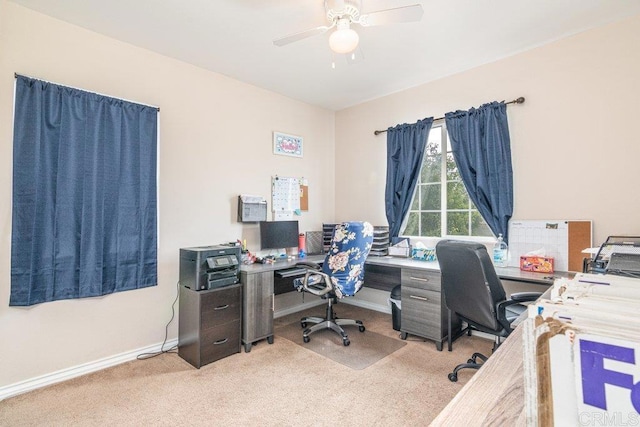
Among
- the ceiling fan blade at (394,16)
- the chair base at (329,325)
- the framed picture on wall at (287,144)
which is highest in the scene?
the ceiling fan blade at (394,16)

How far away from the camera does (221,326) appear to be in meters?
2.69

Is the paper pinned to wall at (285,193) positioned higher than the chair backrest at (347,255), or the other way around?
the paper pinned to wall at (285,193)

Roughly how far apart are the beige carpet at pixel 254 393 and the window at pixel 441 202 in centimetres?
126

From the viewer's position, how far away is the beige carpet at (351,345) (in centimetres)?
268

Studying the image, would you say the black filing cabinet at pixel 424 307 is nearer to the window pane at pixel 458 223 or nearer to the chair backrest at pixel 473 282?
the chair backrest at pixel 473 282

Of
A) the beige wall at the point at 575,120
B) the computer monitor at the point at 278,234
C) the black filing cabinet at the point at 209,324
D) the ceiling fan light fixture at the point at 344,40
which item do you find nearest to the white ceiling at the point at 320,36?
the beige wall at the point at 575,120

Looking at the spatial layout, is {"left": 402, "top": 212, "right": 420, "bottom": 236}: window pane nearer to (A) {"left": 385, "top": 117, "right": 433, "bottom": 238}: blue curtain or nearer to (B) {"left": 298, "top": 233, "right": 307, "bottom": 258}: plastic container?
(A) {"left": 385, "top": 117, "right": 433, "bottom": 238}: blue curtain

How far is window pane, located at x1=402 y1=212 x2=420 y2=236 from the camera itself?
12.3 feet

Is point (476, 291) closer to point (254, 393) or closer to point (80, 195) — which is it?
point (254, 393)

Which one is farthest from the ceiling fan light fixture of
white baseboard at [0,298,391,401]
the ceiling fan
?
white baseboard at [0,298,391,401]

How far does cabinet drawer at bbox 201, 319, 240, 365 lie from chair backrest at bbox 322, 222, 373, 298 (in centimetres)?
99

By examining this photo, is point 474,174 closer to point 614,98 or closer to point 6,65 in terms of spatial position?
point 614,98

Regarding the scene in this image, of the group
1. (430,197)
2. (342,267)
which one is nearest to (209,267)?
(342,267)

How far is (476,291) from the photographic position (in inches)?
85.3
